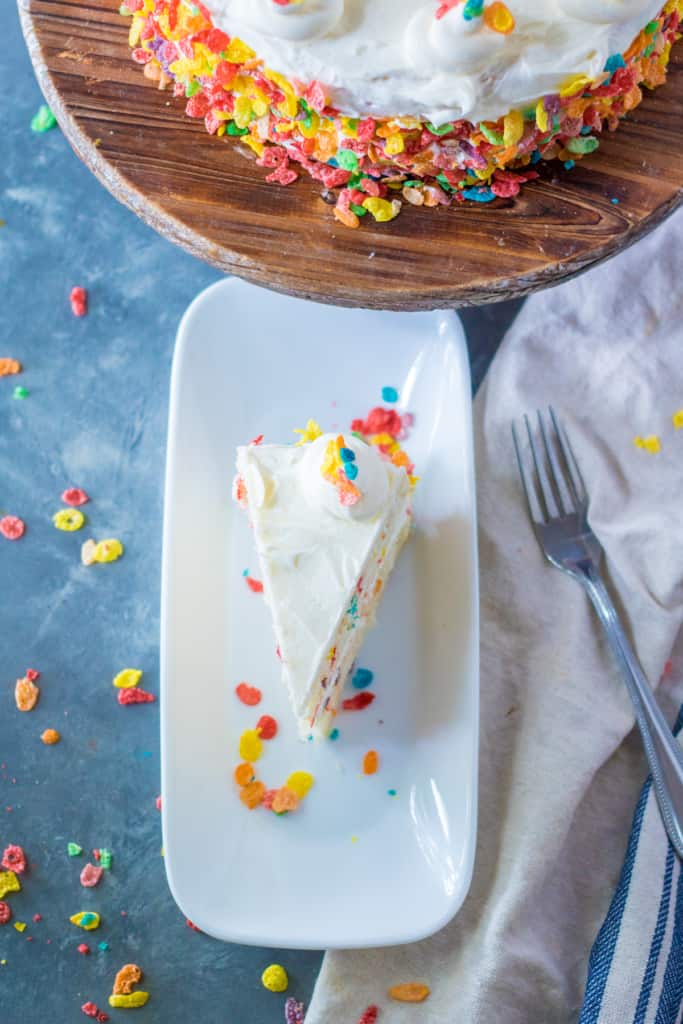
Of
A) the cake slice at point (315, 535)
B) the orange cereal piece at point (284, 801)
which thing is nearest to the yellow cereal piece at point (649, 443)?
the cake slice at point (315, 535)

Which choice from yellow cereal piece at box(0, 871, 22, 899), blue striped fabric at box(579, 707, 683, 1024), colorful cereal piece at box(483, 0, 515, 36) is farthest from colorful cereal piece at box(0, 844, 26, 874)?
colorful cereal piece at box(483, 0, 515, 36)

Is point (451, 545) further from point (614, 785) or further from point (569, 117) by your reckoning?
point (569, 117)

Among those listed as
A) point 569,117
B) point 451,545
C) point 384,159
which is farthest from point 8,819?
point 569,117

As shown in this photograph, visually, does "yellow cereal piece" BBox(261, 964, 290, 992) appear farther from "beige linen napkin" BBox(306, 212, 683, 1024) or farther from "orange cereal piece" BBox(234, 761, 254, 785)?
"orange cereal piece" BBox(234, 761, 254, 785)

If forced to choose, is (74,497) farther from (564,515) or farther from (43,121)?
(564,515)

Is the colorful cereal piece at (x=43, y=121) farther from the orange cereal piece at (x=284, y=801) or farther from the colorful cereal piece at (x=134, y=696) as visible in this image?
the orange cereal piece at (x=284, y=801)

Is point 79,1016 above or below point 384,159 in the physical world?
below
